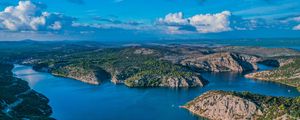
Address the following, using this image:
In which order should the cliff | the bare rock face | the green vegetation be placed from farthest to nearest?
the bare rock face → the cliff → the green vegetation

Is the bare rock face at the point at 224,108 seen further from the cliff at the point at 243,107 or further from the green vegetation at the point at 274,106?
the green vegetation at the point at 274,106

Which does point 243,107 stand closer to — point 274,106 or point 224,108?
point 224,108

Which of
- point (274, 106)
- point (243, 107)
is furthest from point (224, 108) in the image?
point (274, 106)

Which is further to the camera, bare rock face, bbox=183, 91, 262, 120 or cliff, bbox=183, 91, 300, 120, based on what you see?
bare rock face, bbox=183, 91, 262, 120

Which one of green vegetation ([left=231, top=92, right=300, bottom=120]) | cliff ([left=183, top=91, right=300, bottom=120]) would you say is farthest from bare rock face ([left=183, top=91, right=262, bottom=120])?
green vegetation ([left=231, top=92, right=300, bottom=120])

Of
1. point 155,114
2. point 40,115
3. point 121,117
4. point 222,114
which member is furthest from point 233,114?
point 40,115

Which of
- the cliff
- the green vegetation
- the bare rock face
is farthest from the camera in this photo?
the bare rock face

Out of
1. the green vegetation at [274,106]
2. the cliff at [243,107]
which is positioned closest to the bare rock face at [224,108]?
the cliff at [243,107]

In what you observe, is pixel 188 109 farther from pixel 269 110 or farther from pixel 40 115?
pixel 40 115

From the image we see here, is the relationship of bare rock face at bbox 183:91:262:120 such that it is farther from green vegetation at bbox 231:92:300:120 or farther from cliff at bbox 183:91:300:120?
green vegetation at bbox 231:92:300:120
